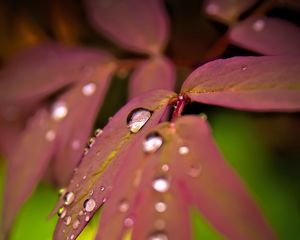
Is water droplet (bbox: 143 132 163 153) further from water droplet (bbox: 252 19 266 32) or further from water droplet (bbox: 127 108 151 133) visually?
water droplet (bbox: 252 19 266 32)

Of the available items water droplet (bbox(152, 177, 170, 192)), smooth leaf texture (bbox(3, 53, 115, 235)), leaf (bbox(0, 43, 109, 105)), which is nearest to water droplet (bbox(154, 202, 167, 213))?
water droplet (bbox(152, 177, 170, 192))

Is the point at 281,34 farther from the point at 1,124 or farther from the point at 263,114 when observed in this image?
the point at 1,124

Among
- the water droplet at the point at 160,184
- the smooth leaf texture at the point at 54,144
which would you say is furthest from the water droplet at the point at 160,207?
the smooth leaf texture at the point at 54,144

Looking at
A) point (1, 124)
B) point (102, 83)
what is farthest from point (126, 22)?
→ point (1, 124)

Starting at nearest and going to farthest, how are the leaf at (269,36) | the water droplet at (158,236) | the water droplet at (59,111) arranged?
the water droplet at (158,236)
the leaf at (269,36)
the water droplet at (59,111)

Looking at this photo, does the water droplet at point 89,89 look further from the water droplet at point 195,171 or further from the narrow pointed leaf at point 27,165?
the water droplet at point 195,171

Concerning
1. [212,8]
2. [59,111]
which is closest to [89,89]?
[59,111]

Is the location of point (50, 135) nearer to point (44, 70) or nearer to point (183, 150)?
point (44, 70)
